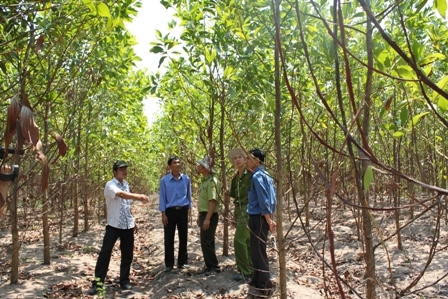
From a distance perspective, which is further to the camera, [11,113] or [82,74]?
[82,74]

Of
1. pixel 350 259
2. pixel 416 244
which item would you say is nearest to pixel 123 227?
pixel 350 259

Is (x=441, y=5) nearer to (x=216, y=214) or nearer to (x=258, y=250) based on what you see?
(x=258, y=250)

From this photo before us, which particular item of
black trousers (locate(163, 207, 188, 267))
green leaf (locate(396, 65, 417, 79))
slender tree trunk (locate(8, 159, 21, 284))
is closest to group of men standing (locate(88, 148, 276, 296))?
black trousers (locate(163, 207, 188, 267))

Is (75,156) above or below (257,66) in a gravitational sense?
below

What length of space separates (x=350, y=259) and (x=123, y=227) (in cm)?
400

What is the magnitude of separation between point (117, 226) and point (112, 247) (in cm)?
28

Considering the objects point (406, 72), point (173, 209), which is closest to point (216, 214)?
point (173, 209)

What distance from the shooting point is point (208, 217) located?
5.55 metres

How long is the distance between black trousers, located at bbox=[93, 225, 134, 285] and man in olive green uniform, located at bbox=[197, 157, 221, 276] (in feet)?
3.24

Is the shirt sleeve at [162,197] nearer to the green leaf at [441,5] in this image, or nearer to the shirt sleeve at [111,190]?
the shirt sleeve at [111,190]

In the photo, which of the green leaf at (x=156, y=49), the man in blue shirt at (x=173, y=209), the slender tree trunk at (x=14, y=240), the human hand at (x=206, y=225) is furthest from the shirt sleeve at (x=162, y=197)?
the green leaf at (x=156, y=49)

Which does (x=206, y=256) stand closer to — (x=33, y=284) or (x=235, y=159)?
(x=235, y=159)

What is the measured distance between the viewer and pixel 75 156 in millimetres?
7254

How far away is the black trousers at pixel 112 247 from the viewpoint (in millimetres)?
5035
